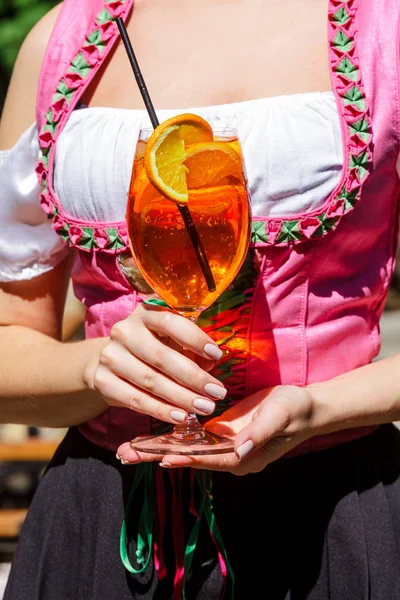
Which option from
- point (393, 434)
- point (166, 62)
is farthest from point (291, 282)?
point (166, 62)

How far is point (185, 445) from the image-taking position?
114cm

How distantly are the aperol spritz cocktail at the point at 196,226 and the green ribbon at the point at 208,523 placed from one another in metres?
0.17

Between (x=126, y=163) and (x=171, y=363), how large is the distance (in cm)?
40

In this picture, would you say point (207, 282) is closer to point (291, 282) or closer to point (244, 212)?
point (244, 212)

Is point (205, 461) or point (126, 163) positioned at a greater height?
point (126, 163)

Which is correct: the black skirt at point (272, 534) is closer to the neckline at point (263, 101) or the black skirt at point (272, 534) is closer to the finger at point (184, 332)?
the finger at point (184, 332)

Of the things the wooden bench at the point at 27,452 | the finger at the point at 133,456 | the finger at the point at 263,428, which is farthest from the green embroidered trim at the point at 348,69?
the wooden bench at the point at 27,452

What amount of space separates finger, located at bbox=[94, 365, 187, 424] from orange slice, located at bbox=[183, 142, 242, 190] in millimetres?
263

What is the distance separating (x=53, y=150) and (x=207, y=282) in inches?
17.3

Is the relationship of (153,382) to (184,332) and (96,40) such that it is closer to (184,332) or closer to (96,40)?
(184,332)

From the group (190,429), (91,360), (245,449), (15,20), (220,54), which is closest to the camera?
A: (245,449)

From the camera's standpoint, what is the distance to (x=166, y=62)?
147cm

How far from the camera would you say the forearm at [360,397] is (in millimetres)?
1225

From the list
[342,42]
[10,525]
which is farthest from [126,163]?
[10,525]
